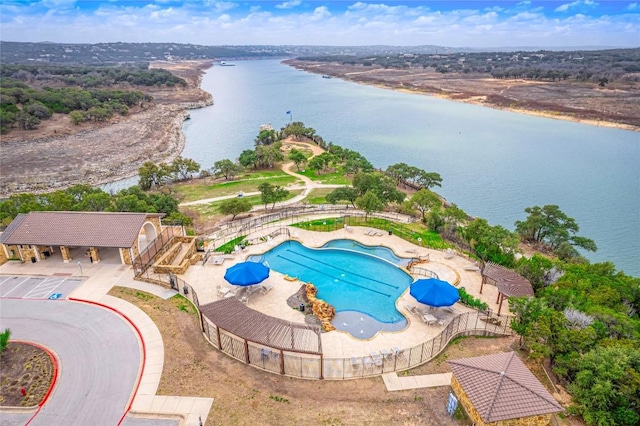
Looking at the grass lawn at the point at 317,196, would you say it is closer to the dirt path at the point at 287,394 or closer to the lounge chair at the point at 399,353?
the lounge chair at the point at 399,353

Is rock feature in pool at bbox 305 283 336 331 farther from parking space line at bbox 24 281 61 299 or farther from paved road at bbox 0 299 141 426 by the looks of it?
parking space line at bbox 24 281 61 299

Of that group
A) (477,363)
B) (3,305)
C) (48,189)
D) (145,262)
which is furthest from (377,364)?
(48,189)

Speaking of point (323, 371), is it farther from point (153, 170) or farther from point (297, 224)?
point (153, 170)

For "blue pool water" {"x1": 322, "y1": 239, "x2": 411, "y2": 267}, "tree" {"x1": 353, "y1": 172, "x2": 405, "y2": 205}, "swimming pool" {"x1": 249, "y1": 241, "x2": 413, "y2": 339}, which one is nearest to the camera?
"swimming pool" {"x1": 249, "y1": 241, "x2": 413, "y2": 339}

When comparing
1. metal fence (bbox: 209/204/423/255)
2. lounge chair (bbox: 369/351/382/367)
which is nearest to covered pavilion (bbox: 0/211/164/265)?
metal fence (bbox: 209/204/423/255)

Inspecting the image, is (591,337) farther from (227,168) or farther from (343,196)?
(227,168)

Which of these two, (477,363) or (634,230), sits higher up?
(477,363)
